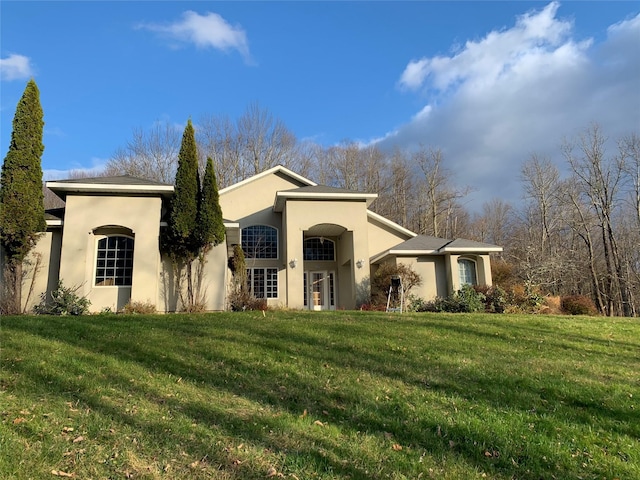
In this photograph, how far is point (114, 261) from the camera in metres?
14.2

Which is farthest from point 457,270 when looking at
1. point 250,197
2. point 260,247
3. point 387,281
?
point 250,197

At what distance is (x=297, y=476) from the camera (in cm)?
→ 343

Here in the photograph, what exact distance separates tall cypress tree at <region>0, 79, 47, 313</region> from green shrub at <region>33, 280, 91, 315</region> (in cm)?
81

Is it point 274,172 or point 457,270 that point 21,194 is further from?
point 457,270

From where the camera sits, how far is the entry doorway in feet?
67.4

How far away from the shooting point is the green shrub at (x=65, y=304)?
41.0 ft

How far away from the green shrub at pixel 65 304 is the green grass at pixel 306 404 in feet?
A: 12.6

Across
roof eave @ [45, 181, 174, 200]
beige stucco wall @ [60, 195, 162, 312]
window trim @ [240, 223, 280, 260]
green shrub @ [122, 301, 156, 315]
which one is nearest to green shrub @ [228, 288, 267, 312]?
beige stucco wall @ [60, 195, 162, 312]

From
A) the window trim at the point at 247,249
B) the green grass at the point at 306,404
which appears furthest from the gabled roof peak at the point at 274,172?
the green grass at the point at 306,404

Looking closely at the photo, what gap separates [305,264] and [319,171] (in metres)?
17.2

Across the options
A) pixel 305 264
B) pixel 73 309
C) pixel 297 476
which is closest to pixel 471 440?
pixel 297 476

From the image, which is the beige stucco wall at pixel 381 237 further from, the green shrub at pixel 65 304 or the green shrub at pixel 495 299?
the green shrub at pixel 65 304

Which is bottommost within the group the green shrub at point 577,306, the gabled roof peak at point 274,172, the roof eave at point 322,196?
the green shrub at point 577,306

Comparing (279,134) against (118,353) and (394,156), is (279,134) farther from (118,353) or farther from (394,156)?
(118,353)
